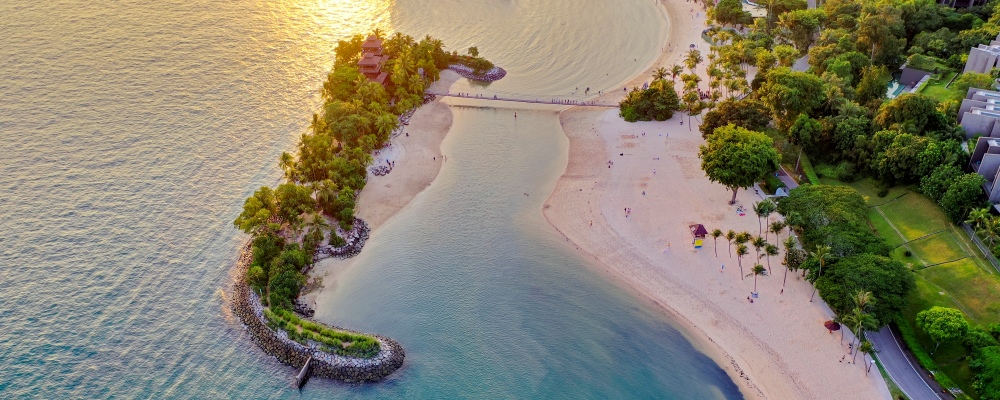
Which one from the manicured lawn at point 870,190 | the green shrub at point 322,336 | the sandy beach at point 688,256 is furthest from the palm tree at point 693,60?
the green shrub at point 322,336

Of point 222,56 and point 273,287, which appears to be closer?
point 273,287

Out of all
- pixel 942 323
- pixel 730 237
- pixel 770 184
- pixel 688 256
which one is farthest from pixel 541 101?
pixel 942 323

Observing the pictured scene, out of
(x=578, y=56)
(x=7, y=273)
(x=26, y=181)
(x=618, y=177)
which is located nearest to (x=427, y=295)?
(x=618, y=177)

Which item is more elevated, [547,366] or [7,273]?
[7,273]

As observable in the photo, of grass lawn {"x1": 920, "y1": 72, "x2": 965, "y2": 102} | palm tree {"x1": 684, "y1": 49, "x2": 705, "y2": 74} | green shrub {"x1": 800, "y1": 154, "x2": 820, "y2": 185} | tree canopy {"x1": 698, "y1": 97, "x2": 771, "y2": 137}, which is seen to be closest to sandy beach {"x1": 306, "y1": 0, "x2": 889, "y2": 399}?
tree canopy {"x1": 698, "y1": 97, "x2": 771, "y2": 137}

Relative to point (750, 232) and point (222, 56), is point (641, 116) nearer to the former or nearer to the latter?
point (750, 232)

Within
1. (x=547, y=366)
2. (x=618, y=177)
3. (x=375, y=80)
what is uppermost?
(x=375, y=80)
